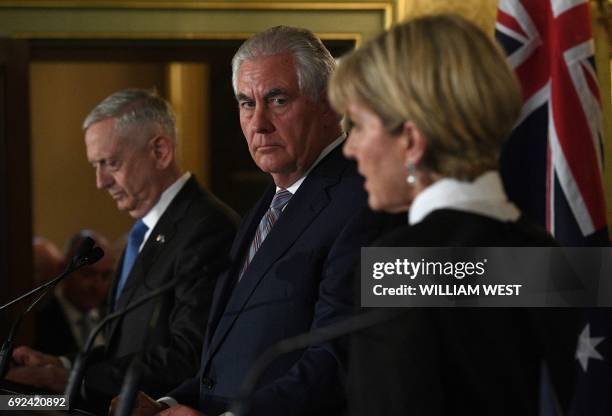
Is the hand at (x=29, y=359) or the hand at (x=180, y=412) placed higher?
the hand at (x=29, y=359)

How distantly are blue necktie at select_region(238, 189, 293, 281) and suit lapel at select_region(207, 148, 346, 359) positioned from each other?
0.37 feet

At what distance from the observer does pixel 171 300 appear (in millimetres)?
3029

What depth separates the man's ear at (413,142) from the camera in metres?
1.45

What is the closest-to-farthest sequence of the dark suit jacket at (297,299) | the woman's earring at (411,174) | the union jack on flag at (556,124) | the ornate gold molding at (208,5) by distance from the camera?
the woman's earring at (411,174) → the dark suit jacket at (297,299) → the union jack on flag at (556,124) → the ornate gold molding at (208,5)

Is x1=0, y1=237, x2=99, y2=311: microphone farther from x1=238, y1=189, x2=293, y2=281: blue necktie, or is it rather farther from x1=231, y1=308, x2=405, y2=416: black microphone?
x1=231, y1=308, x2=405, y2=416: black microphone

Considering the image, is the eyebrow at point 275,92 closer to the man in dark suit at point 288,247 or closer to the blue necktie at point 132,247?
the man in dark suit at point 288,247

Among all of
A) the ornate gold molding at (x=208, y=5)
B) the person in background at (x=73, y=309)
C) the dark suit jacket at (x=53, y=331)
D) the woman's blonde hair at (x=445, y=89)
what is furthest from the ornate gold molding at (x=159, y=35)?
the woman's blonde hair at (x=445, y=89)

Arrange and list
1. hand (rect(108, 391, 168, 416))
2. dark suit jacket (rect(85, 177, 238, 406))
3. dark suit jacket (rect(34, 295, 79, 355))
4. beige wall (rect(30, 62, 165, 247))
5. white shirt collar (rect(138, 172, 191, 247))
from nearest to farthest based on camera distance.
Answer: hand (rect(108, 391, 168, 416)) < dark suit jacket (rect(85, 177, 238, 406)) < white shirt collar (rect(138, 172, 191, 247)) < dark suit jacket (rect(34, 295, 79, 355)) < beige wall (rect(30, 62, 165, 247))

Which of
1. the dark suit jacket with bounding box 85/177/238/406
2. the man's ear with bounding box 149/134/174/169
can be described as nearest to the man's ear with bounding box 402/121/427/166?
the dark suit jacket with bounding box 85/177/238/406

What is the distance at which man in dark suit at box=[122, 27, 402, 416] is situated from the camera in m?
2.21

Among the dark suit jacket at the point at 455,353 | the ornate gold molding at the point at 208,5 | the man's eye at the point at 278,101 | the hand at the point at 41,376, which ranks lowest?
the dark suit jacket at the point at 455,353

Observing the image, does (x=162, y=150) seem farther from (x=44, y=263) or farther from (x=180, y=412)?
(x=44, y=263)

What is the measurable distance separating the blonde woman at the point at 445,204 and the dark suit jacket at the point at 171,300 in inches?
55.5

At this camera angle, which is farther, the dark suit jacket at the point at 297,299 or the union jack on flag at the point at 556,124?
the union jack on flag at the point at 556,124
